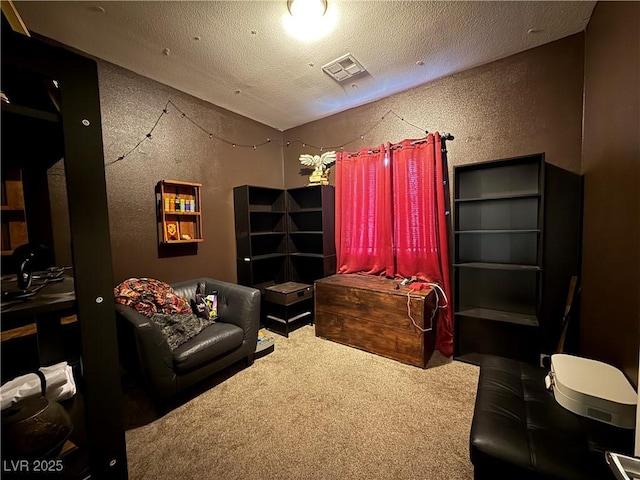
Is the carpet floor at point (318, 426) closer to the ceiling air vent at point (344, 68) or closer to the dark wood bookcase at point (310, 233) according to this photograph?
the dark wood bookcase at point (310, 233)

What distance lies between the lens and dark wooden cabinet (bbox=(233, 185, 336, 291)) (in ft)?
10.6

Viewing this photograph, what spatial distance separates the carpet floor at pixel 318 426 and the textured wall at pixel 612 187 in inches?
38.3

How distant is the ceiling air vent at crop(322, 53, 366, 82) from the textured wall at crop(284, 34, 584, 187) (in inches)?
25.8

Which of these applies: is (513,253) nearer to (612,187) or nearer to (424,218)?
(424,218)

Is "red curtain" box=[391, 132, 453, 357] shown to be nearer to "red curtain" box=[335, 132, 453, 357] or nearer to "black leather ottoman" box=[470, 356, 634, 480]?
"red curtain" box=[335, 132, 453, 357]

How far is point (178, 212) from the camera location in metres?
2.67

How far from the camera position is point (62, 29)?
6.16 ft

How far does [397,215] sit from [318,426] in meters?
2.05

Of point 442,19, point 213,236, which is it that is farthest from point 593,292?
point 213,236

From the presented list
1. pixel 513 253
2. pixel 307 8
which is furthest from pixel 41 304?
pixel 513 253

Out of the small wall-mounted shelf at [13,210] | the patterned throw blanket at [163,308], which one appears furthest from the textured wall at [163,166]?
the small wall-mounted shelf at [13,210]

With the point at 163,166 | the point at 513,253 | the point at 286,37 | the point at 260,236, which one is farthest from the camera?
the point at 260,236

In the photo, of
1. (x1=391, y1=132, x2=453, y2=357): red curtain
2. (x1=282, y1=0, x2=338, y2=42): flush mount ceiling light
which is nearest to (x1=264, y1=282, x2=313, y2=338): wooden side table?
(x1=391, y1=132, x2=453, y2=357): red curtain

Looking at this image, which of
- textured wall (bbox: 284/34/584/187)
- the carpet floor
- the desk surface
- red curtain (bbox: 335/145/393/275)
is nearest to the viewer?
the desk surface
